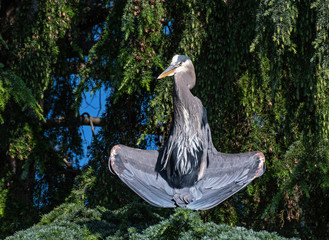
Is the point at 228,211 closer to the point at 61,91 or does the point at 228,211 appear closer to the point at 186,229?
the point at 186,229

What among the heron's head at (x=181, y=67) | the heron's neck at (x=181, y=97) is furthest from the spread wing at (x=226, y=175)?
the heron's head at (x=181, y=67)

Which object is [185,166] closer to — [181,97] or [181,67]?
[181,97]

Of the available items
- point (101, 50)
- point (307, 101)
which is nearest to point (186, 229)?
point (307, 101)

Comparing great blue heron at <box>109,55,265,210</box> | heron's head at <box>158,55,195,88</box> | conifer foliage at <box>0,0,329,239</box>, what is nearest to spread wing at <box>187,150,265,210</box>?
great blue heron at <box>109,55,265,210</box>

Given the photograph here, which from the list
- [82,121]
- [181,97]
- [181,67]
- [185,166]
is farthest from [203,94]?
[82,121]

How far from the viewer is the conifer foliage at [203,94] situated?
A: 500 centimetres

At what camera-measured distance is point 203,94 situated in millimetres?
5363

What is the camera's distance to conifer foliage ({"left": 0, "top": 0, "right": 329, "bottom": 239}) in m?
5.00

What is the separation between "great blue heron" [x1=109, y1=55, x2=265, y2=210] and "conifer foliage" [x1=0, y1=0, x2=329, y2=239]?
2.24 feet

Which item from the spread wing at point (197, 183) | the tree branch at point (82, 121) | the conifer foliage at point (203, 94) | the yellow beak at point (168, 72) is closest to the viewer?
the spread wing at point (197, 183)

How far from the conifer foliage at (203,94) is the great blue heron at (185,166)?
682mm

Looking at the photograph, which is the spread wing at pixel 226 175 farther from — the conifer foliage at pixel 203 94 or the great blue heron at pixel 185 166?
the conifer foliage at pixel 203 94

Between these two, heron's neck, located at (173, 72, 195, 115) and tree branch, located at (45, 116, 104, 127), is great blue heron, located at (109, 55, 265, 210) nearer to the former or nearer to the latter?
heron's neck, located at (173, 72, 195, 115)

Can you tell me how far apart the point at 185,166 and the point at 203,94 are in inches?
58.4
